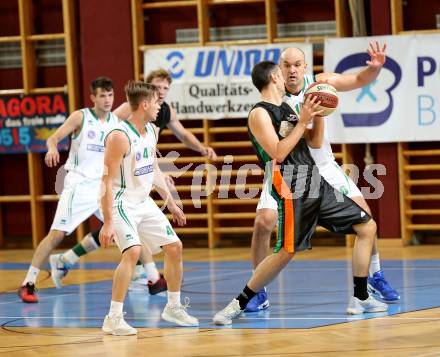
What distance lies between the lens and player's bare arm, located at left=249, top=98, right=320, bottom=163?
18.7 feet

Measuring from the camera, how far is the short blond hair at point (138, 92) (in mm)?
6145

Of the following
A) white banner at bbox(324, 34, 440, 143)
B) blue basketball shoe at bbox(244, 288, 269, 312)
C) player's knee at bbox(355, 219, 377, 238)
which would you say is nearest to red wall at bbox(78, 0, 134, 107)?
white banner at bbox(324, 34, 440, 143)

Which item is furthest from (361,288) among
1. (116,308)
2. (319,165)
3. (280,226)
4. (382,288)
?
(116,308)

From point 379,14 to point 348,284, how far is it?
3894 mm

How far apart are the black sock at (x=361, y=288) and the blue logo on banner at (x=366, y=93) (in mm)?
4521

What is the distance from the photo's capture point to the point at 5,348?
18.4 ft

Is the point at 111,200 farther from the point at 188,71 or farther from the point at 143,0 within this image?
the point at 143,0

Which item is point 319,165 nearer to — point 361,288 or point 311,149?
point 311,149

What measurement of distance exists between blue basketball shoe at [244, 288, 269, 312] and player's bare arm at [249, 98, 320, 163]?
1165 mm

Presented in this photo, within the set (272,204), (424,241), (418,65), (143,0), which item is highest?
(143,0)

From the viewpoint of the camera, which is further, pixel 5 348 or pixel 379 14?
pixel 379 14

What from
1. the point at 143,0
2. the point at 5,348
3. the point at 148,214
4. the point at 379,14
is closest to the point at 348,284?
the point at 148,214

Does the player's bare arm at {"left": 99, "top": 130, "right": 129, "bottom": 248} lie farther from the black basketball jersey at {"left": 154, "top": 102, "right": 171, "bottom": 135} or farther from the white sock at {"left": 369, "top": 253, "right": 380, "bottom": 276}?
the black basketball jersey at {"left": 154, "top": 102, "right": 171, "bottom": 135}

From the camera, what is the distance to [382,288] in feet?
22.0
